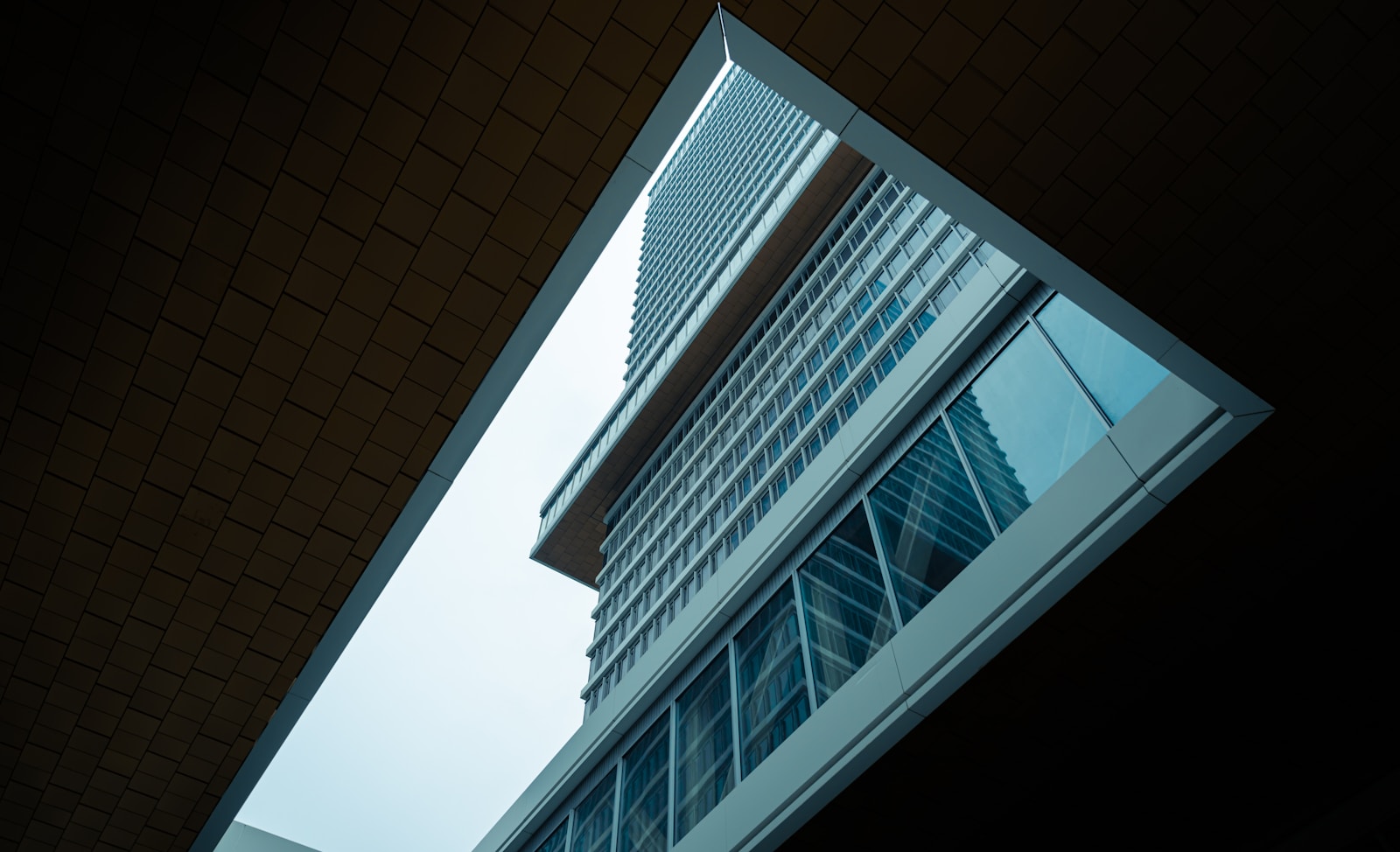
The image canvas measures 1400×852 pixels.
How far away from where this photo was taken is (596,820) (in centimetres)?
1273

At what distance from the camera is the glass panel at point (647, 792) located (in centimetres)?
1103

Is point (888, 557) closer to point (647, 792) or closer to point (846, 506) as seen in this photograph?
point (846, 506)

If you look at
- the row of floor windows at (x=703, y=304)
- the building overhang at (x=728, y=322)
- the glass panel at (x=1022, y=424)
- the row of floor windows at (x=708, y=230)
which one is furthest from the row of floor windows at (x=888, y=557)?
the row of floor windows at (x=708, y=230)

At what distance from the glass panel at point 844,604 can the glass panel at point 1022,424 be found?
1.73 meters

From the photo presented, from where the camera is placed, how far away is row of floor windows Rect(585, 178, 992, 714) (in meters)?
20.5

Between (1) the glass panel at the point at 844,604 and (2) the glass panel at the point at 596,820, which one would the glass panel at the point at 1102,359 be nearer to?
(1) the glass panel at the point at 844,604

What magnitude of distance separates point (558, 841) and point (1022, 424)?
10407mm

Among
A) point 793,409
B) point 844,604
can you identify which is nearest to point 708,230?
point 793,409

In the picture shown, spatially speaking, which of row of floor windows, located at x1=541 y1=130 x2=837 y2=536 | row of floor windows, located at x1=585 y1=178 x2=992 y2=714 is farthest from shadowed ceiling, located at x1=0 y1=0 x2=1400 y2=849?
row of floor windows, located at x1=541 y1=130 x2=837 y2=536

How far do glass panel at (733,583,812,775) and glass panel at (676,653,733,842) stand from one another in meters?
0.33

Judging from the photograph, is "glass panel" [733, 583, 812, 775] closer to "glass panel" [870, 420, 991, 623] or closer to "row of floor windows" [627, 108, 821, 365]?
"glass panel" [870, 420, 991, 623]

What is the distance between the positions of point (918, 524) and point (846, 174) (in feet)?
92.1

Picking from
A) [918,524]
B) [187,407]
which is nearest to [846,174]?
[918,524]

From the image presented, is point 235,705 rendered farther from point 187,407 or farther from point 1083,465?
point 1083,465
